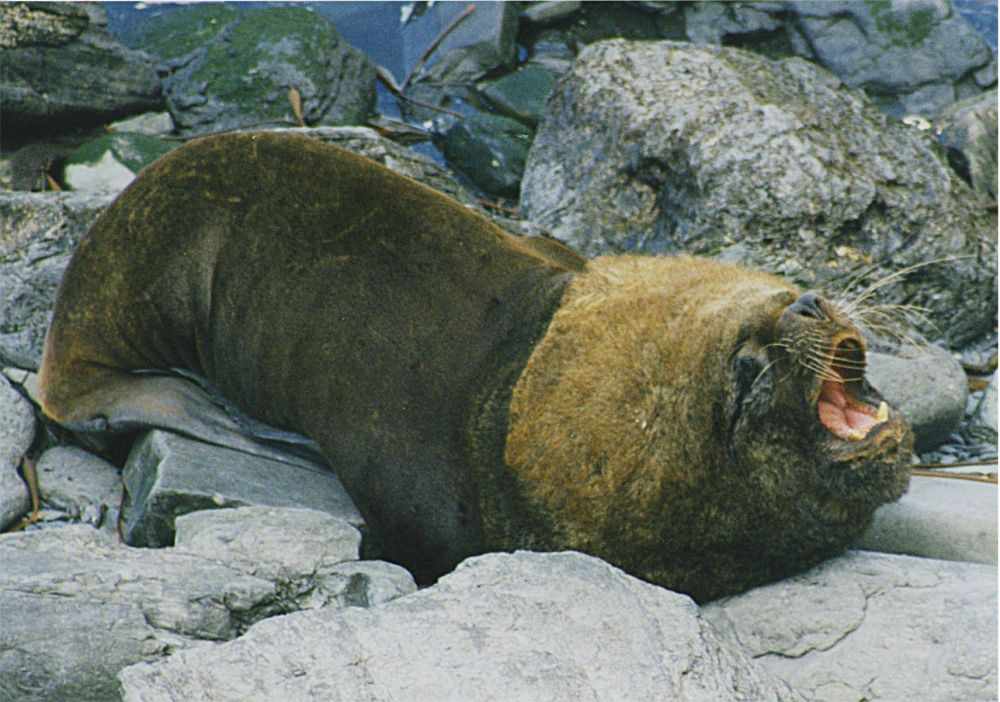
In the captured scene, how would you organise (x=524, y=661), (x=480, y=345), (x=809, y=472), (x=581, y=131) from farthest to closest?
(x=581, y=131)
(x=480, y=345)
(x=809, y=472)
(x=524, y=661)

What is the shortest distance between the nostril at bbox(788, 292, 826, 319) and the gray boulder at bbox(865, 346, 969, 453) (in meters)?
1.61

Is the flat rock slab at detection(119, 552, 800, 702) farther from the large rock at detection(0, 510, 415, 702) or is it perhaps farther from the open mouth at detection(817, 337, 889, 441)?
the open mouth at detection(817, 337, 889, 441)

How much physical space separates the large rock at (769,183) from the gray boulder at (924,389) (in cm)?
52

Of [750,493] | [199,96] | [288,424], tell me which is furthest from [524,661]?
[199,96]

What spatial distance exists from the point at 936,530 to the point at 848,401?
0.66 metres

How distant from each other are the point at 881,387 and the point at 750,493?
64.3 inches

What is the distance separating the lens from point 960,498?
15.7 ft

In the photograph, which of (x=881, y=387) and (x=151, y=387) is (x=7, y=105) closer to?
(x=151, y=387)

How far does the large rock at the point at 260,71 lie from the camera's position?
859 cm

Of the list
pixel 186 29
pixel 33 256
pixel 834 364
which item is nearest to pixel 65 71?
pixel 186 29

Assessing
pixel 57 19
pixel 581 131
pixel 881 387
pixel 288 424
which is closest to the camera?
pixel 288 424

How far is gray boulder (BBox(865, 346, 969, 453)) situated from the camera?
563 centimetres

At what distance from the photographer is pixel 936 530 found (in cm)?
454

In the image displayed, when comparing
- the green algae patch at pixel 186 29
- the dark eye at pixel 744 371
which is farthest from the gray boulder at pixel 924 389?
the green algae patch at pixel 186 29
